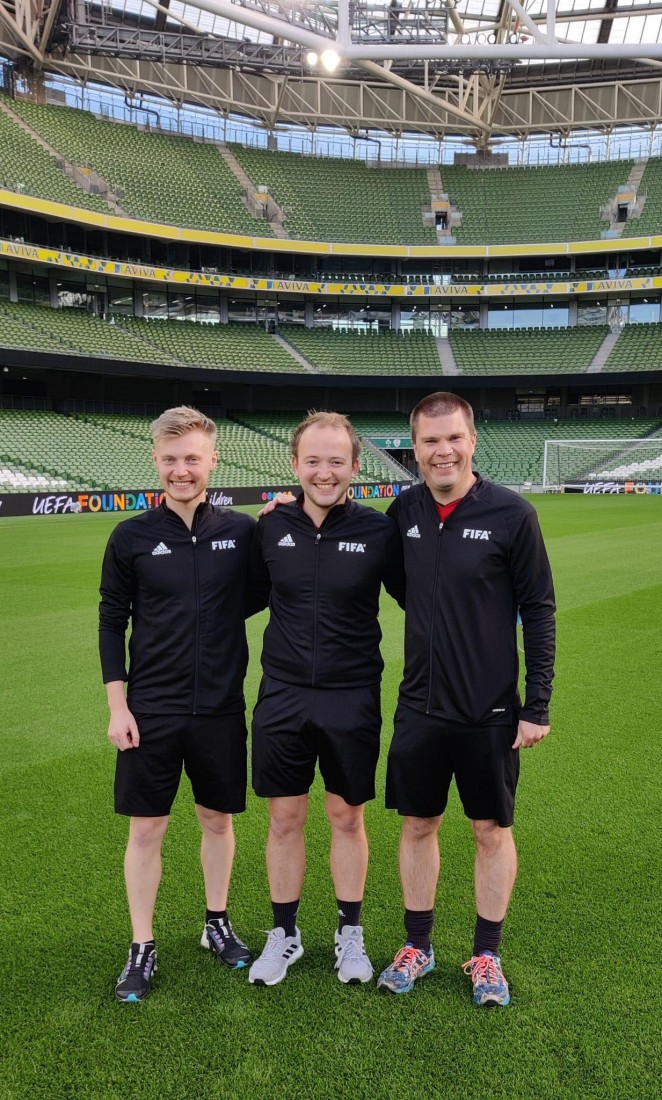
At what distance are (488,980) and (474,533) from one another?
70.4 inches

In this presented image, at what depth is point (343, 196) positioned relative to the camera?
5253 centimetres

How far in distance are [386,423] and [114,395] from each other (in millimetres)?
16606

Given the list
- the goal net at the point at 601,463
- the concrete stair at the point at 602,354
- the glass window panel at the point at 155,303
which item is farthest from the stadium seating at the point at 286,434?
the concrete stair at the point at 602,354

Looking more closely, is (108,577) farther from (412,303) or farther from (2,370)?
(412,303)

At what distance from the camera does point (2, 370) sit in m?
39.5

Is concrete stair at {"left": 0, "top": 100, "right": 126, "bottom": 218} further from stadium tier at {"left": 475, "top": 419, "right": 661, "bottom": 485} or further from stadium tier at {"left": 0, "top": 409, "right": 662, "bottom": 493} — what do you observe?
stadium tier at {"left": 475, "top": 419, "right": 661, "bottom": 485}

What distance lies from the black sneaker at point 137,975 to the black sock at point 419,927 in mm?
1088

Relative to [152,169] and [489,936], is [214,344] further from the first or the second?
[489,936]

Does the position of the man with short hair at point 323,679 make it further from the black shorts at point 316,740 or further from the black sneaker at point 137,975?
the black sneaker at point 137,975

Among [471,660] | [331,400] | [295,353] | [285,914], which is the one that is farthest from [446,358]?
[285,914]

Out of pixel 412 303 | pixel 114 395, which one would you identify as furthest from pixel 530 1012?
pixel 412 303

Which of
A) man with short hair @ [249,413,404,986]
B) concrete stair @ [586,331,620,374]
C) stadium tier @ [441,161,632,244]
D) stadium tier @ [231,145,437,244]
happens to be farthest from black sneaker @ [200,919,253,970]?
stadium tier @ [441,161,632,244]

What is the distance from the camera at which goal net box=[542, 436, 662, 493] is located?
4125cm

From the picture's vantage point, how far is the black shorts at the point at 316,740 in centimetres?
329
